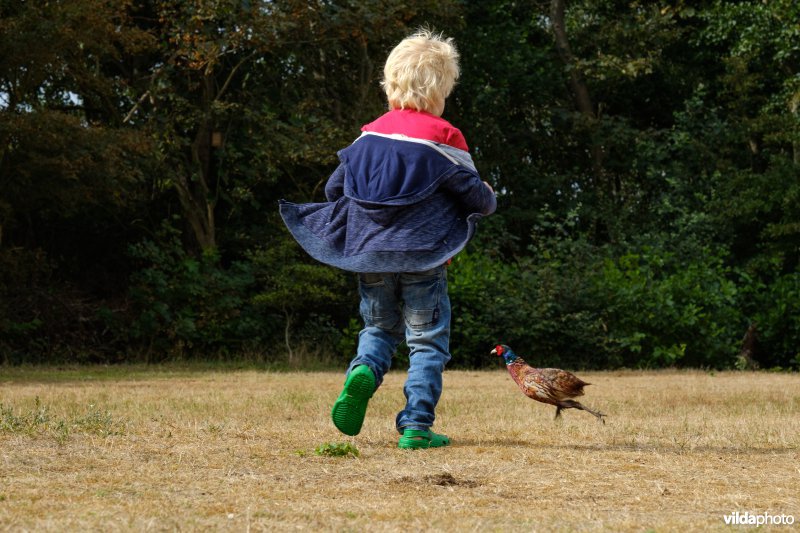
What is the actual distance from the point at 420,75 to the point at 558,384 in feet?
7.13

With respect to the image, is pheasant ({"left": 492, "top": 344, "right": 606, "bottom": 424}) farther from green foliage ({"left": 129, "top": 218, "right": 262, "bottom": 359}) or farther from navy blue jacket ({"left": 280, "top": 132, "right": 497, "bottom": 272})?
green foliage ({"left": 129, "top": 218, "right": 262, "bottom": 359})

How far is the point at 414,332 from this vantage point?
511 cm

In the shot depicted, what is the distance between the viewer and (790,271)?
686 inches

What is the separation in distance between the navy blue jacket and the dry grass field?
2.99 feet

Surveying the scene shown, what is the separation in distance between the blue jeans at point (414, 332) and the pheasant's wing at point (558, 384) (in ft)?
4.26

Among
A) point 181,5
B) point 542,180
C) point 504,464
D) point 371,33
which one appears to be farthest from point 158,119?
point 504,464

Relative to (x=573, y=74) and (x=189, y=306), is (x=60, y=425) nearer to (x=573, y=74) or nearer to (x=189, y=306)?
(x=189, y=306)

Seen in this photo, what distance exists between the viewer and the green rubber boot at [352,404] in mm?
4824

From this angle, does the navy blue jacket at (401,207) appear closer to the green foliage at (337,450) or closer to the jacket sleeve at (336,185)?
the jacket sleeve at (336,185)

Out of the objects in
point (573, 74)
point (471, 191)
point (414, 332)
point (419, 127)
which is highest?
point (573, 74)

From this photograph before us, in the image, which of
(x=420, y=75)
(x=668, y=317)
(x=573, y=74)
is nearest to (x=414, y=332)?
(x=420, y=75)

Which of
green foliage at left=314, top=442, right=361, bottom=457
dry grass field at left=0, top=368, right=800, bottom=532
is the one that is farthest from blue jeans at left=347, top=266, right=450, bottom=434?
green foliage at left=314, top=442, right=361, bottom=457

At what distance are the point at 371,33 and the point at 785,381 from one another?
7063 mm

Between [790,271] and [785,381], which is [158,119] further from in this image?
[790,271]
